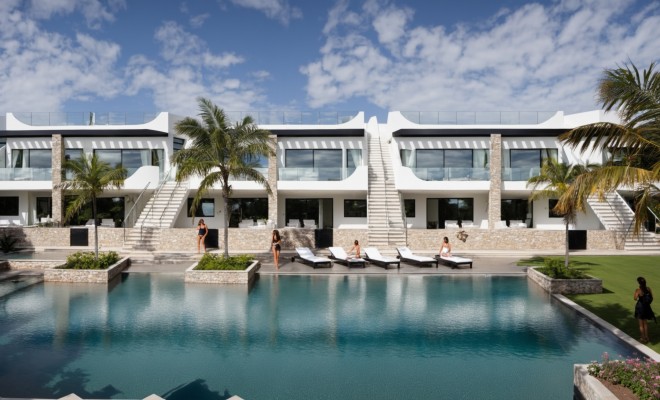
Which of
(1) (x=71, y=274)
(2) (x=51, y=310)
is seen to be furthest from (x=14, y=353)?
(1) (x=71, y=274)

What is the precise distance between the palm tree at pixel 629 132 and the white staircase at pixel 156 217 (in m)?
20.8

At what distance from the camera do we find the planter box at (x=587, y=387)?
6.12 meters

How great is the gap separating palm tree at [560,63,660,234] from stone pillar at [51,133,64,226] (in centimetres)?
2769

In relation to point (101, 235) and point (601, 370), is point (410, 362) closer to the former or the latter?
point (601, 370)

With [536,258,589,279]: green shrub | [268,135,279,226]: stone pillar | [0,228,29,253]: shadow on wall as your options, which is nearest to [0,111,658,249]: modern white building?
[268,135,279,226]: stone pillar

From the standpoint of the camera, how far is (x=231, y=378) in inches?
302

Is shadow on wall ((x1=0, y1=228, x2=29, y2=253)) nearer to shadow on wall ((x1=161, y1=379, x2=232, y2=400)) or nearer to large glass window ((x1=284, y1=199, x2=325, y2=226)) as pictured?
large glass window ((x1=284, y1=199, x2=325, y2=226))

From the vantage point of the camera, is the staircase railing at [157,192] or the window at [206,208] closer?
→ the staircase railing at [157,192]

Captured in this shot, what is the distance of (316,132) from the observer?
27625 millimetres

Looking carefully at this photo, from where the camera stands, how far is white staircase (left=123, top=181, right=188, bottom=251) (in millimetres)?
22861

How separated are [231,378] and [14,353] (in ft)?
16.3

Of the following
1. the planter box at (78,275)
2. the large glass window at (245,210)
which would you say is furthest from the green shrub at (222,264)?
the large glass window at (245,210)

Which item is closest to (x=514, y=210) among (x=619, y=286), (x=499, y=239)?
(x=499, y=239)

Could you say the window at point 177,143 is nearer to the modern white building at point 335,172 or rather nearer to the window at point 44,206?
the modern white building at point 335,172
